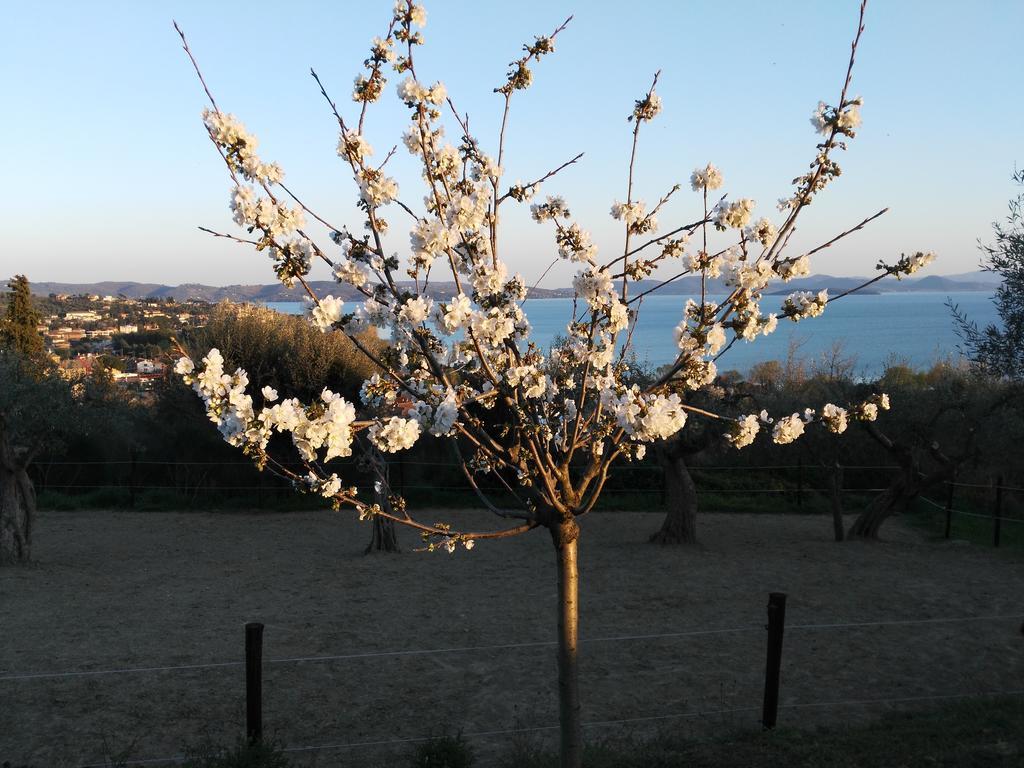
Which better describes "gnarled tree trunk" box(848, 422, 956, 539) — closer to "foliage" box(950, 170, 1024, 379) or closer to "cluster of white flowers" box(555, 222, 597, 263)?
"foliage" box(950, 170, 1024, 379)

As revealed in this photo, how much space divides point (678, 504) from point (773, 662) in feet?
19.4

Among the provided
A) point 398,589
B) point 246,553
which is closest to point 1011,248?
point 398,589

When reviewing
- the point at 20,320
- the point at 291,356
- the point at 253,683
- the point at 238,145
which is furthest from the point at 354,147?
the point at 20,320

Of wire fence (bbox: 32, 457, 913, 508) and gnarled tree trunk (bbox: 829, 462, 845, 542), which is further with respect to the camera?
wire fence (bbox: 32, 457, 913, 508)

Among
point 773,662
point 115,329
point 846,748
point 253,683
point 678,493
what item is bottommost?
point 846,748

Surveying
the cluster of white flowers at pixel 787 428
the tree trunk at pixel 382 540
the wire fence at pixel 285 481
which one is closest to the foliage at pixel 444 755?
the cluster of white flowers at pixel 787 428

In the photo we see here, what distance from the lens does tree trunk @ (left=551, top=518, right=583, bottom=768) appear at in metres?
3.60

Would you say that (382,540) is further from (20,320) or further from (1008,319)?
(20,320)

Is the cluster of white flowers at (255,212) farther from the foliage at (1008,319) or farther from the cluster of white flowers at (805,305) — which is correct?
the foliage at (1008,319)

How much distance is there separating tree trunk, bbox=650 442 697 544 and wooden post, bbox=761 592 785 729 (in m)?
5.53

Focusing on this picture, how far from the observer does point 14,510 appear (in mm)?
9578

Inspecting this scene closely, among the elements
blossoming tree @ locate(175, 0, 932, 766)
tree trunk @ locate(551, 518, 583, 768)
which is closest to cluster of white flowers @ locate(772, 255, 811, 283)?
blossoming tree @ locate(175, 0, 932, 766)

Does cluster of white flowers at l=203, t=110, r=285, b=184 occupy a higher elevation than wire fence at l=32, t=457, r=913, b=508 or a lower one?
higher

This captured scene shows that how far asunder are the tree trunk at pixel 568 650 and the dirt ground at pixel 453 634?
154 cm
